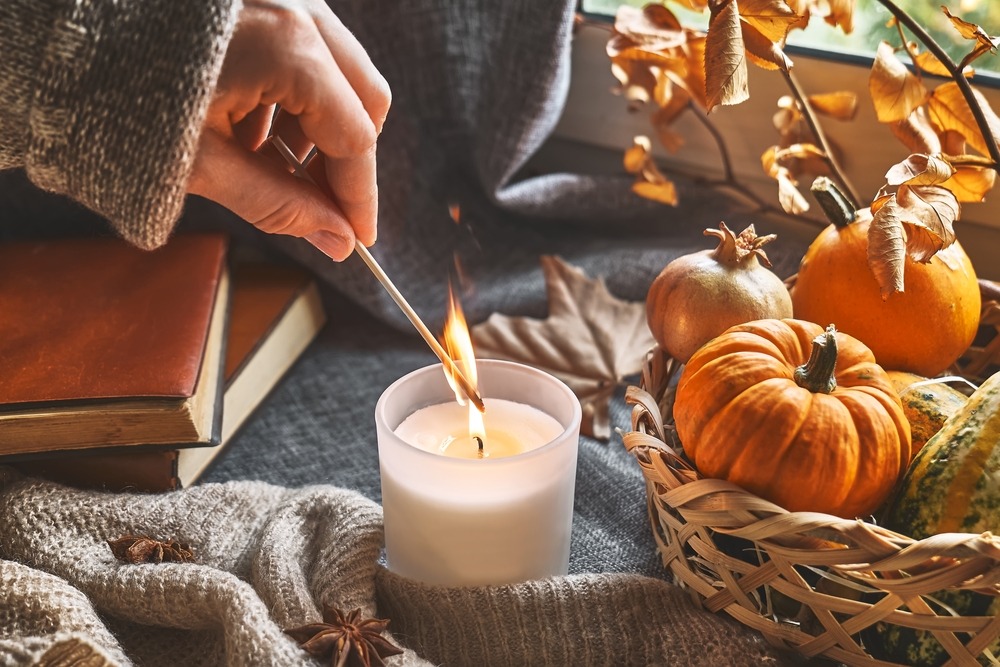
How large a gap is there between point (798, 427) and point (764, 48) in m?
0.33

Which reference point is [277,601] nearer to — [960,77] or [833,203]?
[833,203]

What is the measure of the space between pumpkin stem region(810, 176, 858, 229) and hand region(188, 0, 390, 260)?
36 centimetres

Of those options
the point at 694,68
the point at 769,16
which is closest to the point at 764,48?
the point at 769,16

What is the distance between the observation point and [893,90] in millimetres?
777

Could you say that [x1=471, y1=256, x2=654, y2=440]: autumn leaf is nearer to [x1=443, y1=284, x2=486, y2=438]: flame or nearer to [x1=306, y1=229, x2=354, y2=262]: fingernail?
[x1=443, y1=284, x2=486, y2=438]: flame

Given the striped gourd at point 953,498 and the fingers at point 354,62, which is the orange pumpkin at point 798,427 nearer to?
the striped gourd at point 953,498

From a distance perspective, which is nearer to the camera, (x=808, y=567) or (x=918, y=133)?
(x=808, y=567)

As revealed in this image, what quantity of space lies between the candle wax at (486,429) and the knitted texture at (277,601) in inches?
3.3

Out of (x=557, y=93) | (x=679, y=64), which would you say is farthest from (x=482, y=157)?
(x=679, y=64)

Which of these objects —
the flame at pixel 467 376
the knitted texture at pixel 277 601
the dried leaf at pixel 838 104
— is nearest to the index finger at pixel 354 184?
the flame at pixel 467 376

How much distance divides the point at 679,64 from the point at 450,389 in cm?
49

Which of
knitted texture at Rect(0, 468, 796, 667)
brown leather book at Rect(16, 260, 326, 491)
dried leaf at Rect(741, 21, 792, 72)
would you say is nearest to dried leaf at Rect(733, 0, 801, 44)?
dried leaf at Rect(741, 21, 792, 72)

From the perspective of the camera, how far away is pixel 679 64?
102 centimetres

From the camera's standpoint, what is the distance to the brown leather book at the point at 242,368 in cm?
76
